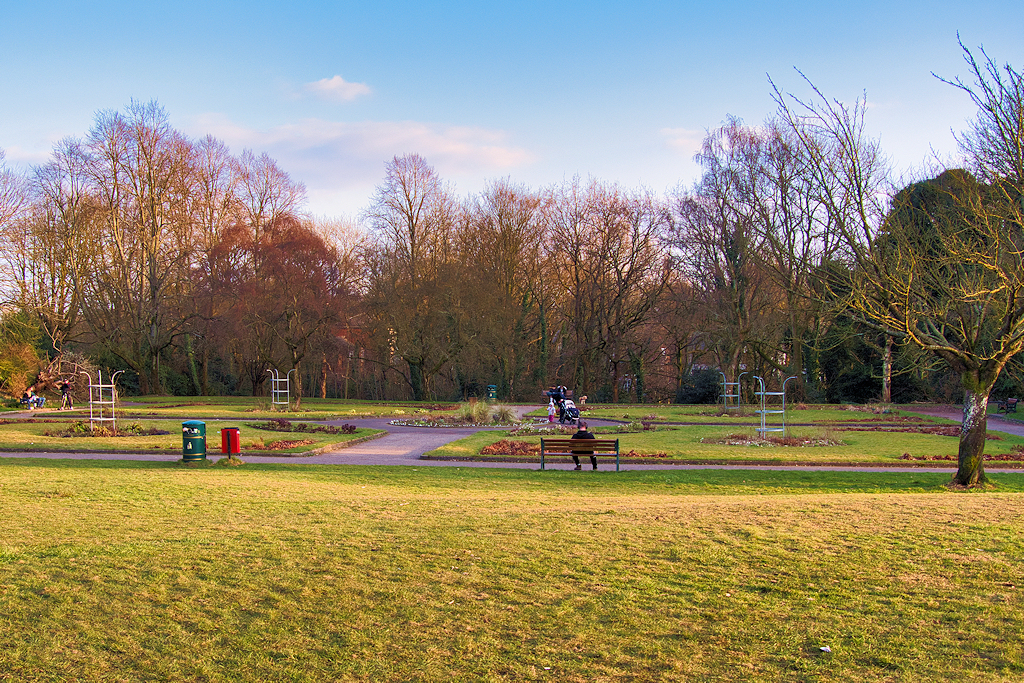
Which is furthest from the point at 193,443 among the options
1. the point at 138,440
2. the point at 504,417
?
the point at 504,417

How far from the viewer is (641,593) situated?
6188 millimetres

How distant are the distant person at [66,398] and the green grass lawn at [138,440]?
671 centimetres

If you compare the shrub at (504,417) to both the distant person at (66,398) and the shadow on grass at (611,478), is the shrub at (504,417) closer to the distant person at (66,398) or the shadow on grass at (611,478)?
the shadow on grass at (611,478)

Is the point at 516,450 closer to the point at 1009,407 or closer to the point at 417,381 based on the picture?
the point at 1009,407

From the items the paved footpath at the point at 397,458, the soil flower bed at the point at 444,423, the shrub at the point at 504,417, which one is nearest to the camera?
the paved footpath at the point at 397,458

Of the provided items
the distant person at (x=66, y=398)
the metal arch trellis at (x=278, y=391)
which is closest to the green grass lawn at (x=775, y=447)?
the metal arch trellis at (x=278, y=391)

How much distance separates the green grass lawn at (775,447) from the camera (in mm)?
17547

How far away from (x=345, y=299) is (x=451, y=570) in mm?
37627

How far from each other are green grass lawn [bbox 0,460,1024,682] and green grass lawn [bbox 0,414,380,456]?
848 centimetres

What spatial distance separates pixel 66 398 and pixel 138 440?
1499 centimetres

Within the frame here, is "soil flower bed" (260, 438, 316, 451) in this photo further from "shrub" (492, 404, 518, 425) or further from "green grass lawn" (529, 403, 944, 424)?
"green grass lawn" (529, 403, 944, 424)

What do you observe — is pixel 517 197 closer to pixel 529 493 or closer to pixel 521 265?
pixel 521 265

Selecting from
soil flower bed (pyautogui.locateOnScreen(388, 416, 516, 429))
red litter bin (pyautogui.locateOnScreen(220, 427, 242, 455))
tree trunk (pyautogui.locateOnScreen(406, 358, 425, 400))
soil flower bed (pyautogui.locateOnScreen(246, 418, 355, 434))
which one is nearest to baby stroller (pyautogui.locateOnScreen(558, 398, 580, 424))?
soil flower bed (pyautogui.locateOnScreen(388, 416, 516, 429))

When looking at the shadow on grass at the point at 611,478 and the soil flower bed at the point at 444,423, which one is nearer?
the shadow on grass at the point at 611,478
